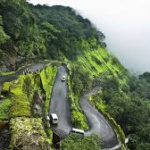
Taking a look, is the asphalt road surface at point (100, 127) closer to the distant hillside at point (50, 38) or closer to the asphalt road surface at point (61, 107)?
the asphalt road surface at point (61, 107)

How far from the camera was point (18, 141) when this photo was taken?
852 inches

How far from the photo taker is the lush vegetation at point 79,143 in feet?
92.8

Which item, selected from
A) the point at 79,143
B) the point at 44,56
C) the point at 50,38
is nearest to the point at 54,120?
the point at 79,143

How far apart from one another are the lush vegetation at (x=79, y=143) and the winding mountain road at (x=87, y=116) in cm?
303

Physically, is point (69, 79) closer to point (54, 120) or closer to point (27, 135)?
point (54, 120)

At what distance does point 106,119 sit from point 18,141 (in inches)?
927

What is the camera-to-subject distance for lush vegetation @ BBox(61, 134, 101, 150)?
92.8ft

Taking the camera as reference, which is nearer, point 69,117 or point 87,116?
point 69,117

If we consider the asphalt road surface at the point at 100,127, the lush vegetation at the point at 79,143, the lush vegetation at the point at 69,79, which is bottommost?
the lush vegetation at the point at 79,143

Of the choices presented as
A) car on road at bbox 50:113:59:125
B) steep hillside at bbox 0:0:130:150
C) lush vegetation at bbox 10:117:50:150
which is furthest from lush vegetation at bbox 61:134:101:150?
car on road at bbox 50:113:59:125

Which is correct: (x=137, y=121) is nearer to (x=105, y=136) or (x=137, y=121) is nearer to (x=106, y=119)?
(x=106, y=119)

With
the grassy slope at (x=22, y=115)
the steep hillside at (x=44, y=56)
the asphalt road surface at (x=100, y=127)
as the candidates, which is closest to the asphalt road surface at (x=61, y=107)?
the steep hillside at (x=44, y=56)

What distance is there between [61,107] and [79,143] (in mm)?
13081

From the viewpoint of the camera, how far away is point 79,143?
29.4 metres
